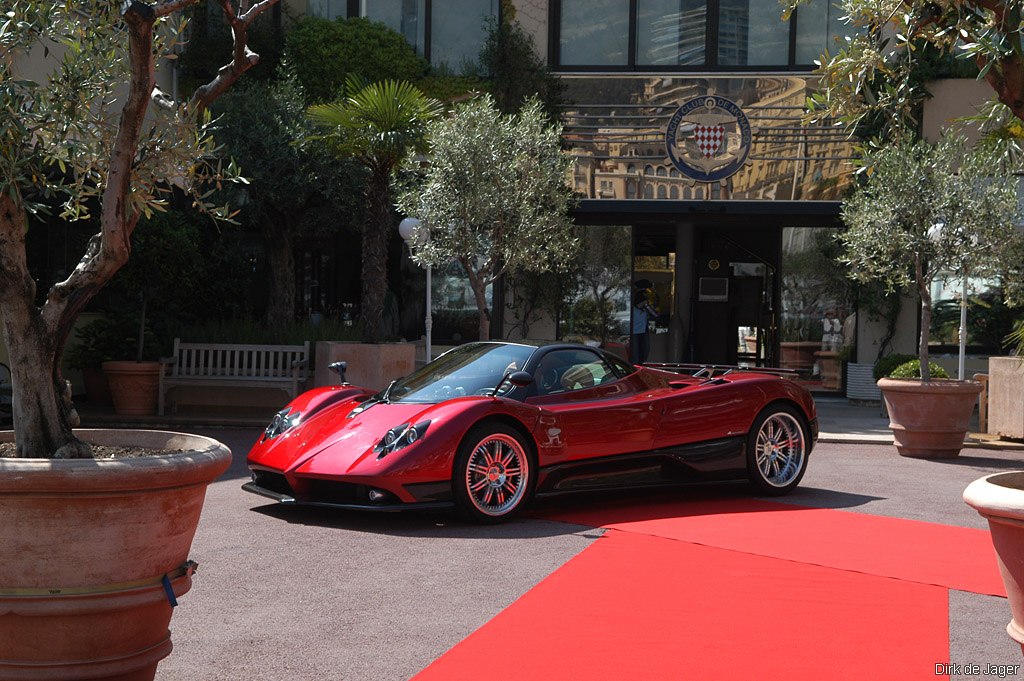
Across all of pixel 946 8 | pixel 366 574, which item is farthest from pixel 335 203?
pixel 946 8

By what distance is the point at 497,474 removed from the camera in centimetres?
729

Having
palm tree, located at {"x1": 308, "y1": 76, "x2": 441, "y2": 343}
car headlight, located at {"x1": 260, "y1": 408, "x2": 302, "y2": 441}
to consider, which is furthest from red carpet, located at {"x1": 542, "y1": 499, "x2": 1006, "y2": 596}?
palm tree, located at {"x1": 308, "y1": 76, "x2": 441, "y2": 343}

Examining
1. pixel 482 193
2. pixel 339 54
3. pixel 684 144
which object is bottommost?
pixel 482 193

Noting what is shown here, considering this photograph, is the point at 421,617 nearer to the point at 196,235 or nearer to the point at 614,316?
the point at 196,235

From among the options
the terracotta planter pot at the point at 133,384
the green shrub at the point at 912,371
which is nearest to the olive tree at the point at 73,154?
the terracotta planter pot at the point at 133,384

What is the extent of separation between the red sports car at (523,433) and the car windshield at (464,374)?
0.01 metres

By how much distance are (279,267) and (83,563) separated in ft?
44.8

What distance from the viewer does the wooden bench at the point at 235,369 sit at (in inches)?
554

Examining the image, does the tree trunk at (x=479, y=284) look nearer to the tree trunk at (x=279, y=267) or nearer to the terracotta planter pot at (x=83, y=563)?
the tree trunk at (x=279, y=267)

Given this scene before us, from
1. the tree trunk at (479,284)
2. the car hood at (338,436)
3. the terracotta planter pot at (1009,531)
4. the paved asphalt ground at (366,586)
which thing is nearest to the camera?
the terracotta planter pot at (1009,531)

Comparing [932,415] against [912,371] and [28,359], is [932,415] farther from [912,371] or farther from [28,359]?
[28,359]

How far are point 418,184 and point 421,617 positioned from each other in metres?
10.8

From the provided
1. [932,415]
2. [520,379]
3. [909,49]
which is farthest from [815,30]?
[909,49]

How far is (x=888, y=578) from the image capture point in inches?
226
